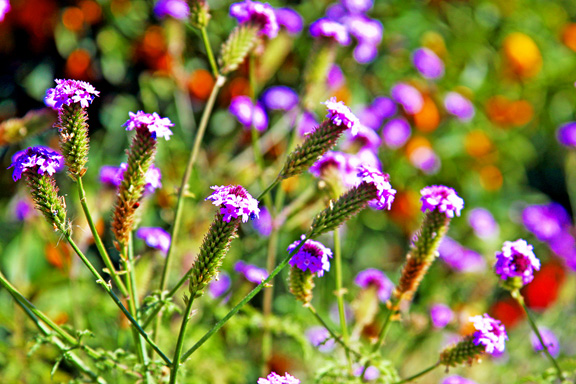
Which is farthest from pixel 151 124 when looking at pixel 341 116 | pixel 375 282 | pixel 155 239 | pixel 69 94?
pixel 375 282

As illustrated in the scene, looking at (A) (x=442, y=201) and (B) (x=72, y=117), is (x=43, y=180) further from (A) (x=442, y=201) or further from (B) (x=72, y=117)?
(A) (x=442, y=201)

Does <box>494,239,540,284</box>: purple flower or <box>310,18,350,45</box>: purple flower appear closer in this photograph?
<box>494,239,540,284</box>: purple flower

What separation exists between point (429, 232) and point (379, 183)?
424 mm

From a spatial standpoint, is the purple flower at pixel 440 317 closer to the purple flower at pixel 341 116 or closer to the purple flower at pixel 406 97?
the purple flower at pixel 341 116

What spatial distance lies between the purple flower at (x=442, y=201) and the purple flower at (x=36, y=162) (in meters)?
1.07

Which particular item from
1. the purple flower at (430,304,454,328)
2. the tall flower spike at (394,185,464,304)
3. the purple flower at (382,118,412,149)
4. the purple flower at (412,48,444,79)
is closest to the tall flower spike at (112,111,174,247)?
the tall flower spike at (394,185,464,304)

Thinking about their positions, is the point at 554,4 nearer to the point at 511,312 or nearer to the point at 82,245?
the point at 511,312

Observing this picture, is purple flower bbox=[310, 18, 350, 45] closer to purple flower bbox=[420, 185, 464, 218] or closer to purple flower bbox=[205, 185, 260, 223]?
purple flower bbox=[420, 185, 464, 218]

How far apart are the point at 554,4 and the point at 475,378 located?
4.07m

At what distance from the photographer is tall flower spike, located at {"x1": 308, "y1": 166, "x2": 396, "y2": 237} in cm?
155

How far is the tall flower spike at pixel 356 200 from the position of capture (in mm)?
1546

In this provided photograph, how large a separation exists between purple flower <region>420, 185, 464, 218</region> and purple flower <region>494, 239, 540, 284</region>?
23 cm

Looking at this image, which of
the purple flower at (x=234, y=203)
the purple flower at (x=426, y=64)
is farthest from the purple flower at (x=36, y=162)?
the purple flower at (x=426, y=64)

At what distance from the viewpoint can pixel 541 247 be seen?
4.71 m
